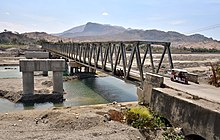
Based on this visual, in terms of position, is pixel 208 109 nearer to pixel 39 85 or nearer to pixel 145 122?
pixel 145 122

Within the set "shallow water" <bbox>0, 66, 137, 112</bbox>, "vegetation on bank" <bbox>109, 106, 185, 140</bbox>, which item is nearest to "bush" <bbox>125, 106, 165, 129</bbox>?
"vegetation on bank" <bbox>109, 106, 185, 140</bbox>

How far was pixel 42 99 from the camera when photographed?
29.4 meters

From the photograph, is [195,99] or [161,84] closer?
[195,99]

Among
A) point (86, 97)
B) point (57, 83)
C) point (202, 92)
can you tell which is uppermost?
point (202, 92)

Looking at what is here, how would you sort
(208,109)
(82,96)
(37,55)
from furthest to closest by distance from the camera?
(37,55) → (82,96) → (208,109)

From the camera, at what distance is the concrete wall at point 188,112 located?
10391 mm

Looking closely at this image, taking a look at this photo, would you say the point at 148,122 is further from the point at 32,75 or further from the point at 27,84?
the point at 32,75

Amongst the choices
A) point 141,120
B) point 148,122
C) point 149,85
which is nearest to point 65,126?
point 141,120

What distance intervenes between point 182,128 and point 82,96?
835 inches

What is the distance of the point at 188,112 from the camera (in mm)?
11789

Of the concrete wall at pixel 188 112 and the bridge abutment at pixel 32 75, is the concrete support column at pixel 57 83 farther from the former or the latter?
the concrete wall at pixel 188 112

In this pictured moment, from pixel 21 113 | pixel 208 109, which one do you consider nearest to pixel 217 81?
pixel 208 109

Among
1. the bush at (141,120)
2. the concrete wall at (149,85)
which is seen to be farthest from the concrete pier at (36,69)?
the bush at (141,120)

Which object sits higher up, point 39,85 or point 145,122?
point 145,122
